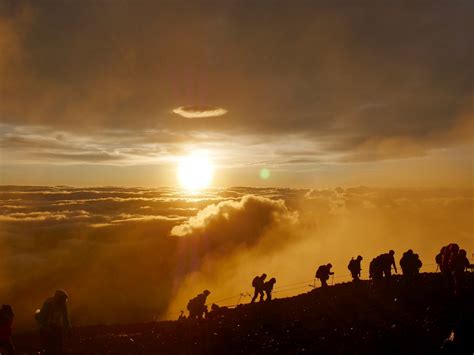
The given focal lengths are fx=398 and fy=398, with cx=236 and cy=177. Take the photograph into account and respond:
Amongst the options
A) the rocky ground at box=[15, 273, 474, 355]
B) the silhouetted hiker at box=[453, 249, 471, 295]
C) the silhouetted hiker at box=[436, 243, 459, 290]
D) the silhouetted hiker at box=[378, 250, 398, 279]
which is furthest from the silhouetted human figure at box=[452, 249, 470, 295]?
the silhouetted hiker at box=[378, 250, 398, 279]

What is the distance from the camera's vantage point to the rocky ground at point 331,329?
14.7 m

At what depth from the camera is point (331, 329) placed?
58.7 ft

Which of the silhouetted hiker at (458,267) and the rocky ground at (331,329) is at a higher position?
the silhouetted hiker at (458,267)

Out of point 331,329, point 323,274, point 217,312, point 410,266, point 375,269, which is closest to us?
point 331,329

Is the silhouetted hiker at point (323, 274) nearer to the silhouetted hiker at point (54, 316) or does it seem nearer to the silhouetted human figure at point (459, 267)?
the silhouetted human figure at point (459, 267)

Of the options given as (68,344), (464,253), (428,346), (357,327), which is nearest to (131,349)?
(68,344)

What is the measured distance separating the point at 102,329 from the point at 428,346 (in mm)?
21800

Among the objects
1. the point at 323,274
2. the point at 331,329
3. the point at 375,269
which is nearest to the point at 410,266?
the point at 375,269

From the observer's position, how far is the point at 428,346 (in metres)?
13.6

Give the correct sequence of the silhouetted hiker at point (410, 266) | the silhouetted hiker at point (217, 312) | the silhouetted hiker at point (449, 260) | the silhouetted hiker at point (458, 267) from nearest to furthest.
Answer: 1. the silhouetted hiker at point (458, 267)
2. the silhouetted hiker at point (449, 260)
3. the silhouetted hiker at point (410, 266)
4. the silhouetted hiker at point (217, 312)

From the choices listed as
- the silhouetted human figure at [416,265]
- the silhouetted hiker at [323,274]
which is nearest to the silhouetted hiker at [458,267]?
the silhouetted human figure at [416,265]

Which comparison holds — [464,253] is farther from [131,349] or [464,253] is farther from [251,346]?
[131,349]

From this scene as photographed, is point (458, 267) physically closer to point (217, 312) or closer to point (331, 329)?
point (331, 329)

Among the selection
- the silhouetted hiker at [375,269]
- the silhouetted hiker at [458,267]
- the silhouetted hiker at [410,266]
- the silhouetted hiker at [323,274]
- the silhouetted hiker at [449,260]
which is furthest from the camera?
the silhouetted hiker at [323,274]
